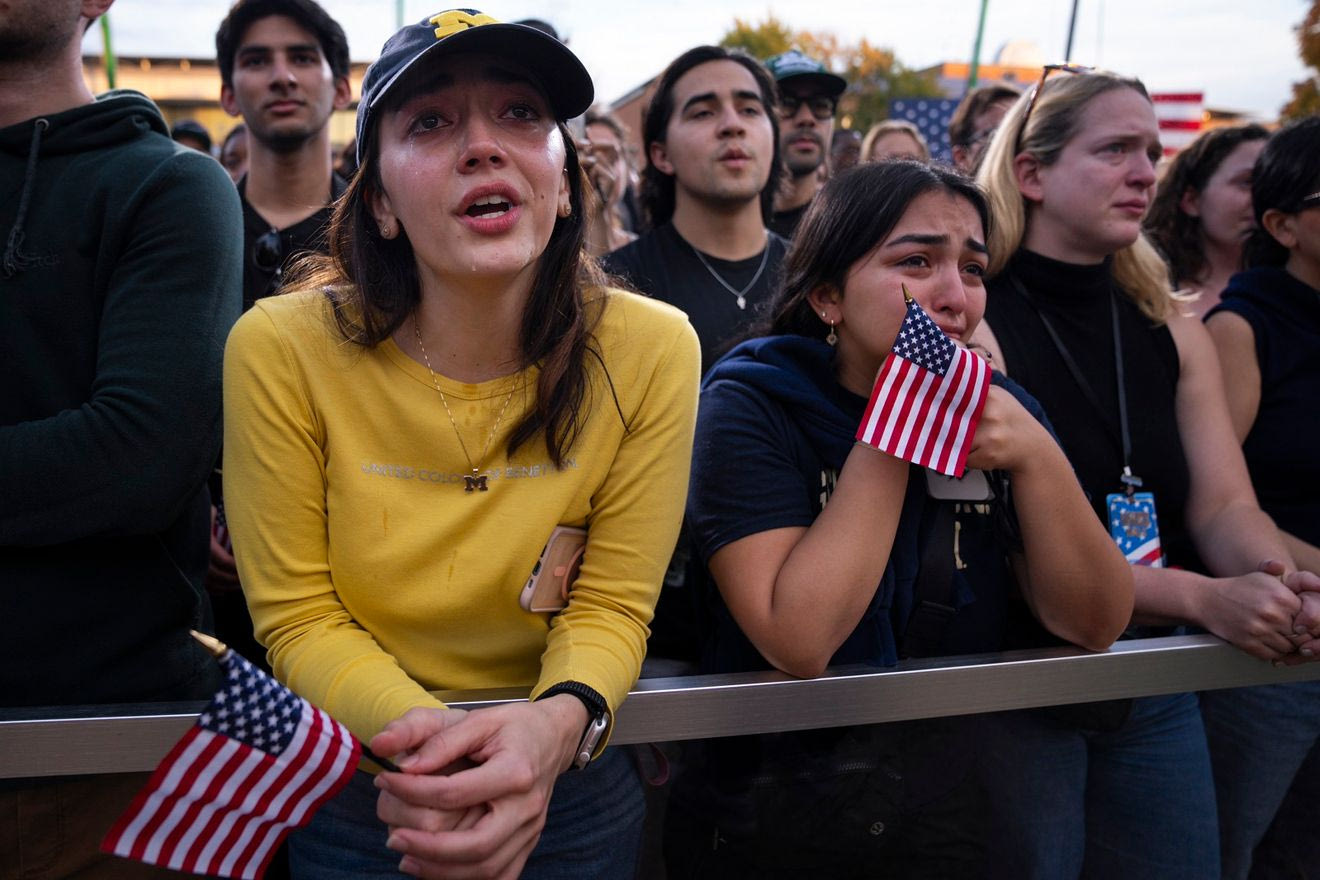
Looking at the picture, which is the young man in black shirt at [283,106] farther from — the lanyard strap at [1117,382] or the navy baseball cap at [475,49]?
the lanyard strap at [1117,382]

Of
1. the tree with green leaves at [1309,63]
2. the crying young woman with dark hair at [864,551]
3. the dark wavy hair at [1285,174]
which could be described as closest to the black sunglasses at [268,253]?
the crying young woman with dark hair at [864,551]

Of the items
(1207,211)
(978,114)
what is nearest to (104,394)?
(1207,211)

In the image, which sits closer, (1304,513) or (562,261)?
(562,261)

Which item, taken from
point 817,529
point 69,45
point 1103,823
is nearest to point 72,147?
point 69,45

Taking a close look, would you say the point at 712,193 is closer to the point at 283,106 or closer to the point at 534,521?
the point at 283,106

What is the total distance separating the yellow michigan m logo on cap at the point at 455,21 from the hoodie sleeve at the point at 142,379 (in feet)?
1.97

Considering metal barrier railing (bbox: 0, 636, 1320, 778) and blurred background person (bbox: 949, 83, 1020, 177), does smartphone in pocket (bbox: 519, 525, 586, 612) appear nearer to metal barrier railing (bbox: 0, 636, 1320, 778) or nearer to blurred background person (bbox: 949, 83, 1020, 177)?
metal barrier railing (bbox: 0, 636, 1320, 778)

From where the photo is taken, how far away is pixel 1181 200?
14.3ft

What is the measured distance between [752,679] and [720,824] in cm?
29

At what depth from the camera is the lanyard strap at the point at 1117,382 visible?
2.54 metres

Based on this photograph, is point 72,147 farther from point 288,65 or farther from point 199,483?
point 288,65

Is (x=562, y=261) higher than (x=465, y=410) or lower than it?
higher

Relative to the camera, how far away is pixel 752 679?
5.92ft

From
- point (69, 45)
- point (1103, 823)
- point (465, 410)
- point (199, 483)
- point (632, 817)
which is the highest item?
point (69, 45)
